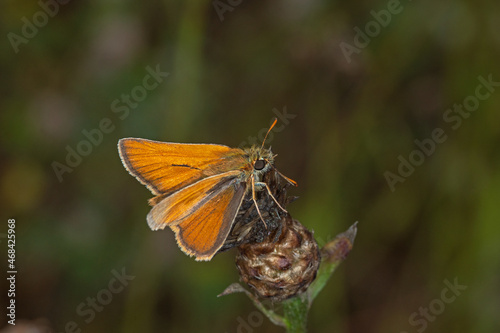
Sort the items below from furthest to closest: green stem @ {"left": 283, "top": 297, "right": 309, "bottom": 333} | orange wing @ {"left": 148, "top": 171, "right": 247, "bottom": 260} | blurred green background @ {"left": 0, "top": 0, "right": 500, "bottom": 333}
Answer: blurred green background @ {"left": 0, "top": 0, "right": 500, "bottom": 333}, green stem @ {"left": 283, "top": 297, "right": 309, "bottom": 333}, orange wing @ {"left": 148, "top": 171, "right": 247, "bottom": 260}

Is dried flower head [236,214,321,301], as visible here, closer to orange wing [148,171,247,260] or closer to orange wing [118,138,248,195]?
orange wing [148,171,247,260]

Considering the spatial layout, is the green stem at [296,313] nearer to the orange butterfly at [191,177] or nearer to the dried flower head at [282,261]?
the dried flower head at [282,261]

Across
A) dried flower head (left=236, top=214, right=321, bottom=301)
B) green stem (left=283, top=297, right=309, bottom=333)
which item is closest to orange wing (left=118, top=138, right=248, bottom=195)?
dried flower head (left=236, top=214, right=321, bottom=301)

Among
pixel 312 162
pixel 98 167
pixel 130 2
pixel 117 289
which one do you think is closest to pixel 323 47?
pixel 312 162

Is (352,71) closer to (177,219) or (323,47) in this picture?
(323,47)

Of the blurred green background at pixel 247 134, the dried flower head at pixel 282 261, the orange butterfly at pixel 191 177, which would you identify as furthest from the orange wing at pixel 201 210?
the blurred green background at pixel 247 134

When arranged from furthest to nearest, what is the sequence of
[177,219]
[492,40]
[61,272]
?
1. [61,272]
2. [492,40]
3. [177,219]

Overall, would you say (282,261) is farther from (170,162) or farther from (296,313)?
(170,162)
